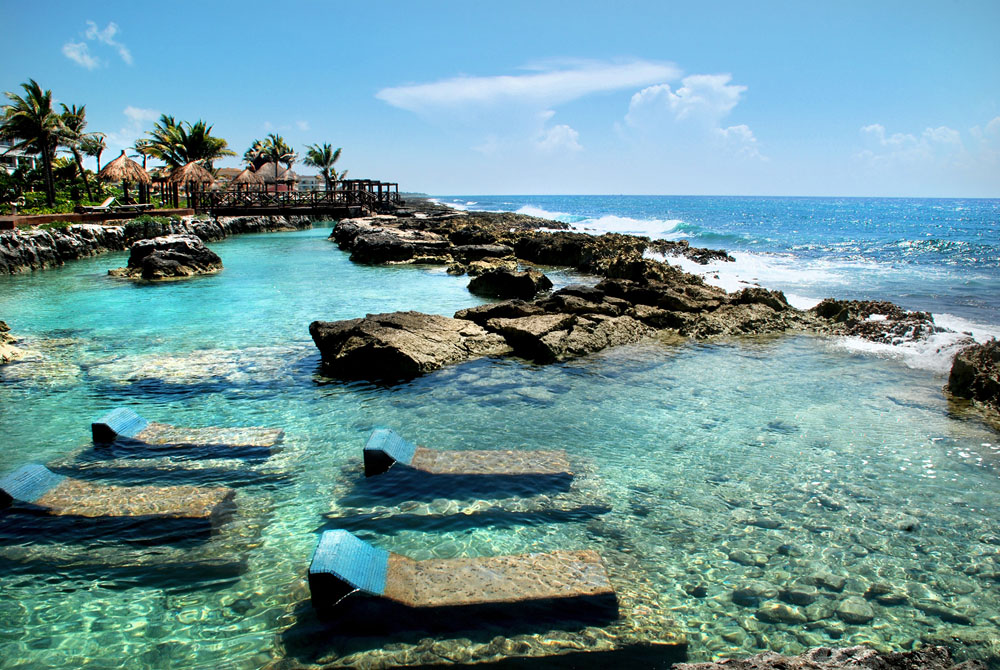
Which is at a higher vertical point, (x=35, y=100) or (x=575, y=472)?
(x=35, y=100)

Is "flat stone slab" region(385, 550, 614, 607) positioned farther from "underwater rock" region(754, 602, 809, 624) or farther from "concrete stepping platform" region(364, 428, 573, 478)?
"concrete stepping platform" region(364, 428, 573, 478)

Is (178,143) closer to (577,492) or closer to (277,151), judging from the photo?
(277,151)

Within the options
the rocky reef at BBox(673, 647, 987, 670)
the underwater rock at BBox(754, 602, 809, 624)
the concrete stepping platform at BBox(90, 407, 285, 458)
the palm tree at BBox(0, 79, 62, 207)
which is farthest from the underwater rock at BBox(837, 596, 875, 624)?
the palm tree at BBox(0, 79, 62, 207)

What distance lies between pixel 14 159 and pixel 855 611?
300 ft

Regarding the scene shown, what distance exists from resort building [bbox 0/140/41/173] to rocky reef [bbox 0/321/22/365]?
2091 inches

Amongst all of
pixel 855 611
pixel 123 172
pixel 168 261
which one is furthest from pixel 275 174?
pixel 855 611

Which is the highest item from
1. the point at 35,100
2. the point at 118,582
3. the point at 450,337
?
the point at 35,100

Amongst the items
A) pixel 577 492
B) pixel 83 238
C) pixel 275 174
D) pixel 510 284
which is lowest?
pixel 577 492

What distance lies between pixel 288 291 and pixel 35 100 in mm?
31929

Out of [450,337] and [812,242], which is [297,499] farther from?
[812,242]

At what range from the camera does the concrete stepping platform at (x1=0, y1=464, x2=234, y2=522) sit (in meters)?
5.59

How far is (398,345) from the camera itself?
410 inches

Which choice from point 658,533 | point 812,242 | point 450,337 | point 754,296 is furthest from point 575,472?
point 812,242

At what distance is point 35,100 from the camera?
126ft
